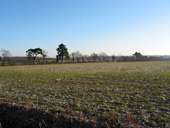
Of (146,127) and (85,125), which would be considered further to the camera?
(85,125)

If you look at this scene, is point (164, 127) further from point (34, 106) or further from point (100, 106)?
point (34, 106)

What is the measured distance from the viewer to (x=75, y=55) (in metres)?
95.6

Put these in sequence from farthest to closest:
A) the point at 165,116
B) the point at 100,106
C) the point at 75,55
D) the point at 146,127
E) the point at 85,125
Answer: the point at 75,55 → the point at 100,106 → the point at 165,116 → the point at 85,125 → the point at 146,127

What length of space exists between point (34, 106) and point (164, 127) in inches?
226

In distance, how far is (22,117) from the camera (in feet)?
18.2

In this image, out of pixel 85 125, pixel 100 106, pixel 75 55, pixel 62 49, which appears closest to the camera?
pixel 85 125

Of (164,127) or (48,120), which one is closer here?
(164,127)

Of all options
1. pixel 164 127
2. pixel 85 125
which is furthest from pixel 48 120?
pixel 164 127

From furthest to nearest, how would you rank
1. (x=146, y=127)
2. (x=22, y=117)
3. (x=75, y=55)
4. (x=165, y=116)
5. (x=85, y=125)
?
(x=75, y=55) < (x=22, y=117) < (x=165, y=116) < (x=85, y=125) < (x=146, y=127)

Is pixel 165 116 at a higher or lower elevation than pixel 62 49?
lower

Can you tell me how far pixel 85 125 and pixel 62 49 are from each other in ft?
258

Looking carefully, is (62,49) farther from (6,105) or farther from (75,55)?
(6,105)

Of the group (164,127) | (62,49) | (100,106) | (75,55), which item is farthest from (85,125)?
(75,55)

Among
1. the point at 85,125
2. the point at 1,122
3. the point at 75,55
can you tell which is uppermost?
the point at 75,55
